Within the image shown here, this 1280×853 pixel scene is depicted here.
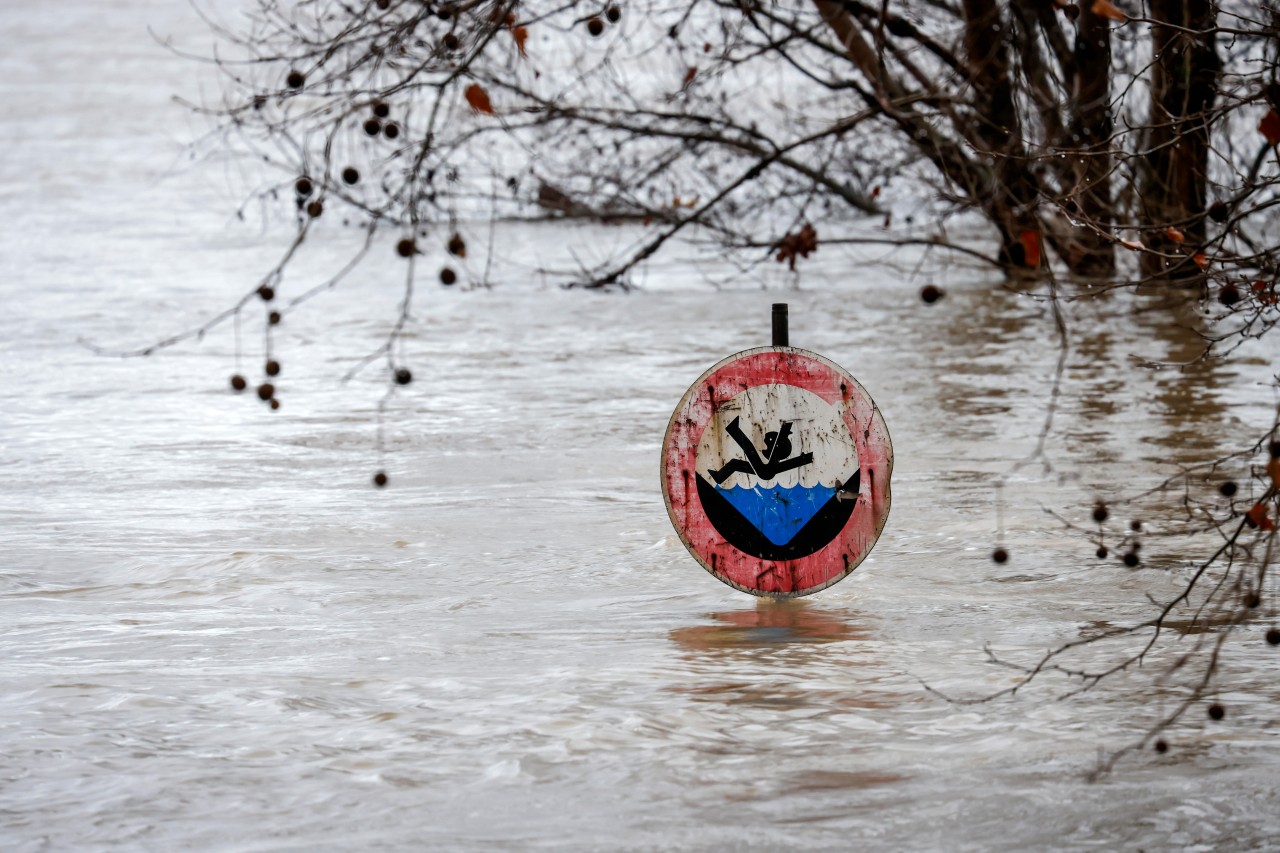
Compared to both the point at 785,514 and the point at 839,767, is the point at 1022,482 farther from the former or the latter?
the point at 839,767

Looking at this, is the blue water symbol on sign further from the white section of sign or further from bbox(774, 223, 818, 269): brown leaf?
bbox(774, 223, 818, 269): brown leaf

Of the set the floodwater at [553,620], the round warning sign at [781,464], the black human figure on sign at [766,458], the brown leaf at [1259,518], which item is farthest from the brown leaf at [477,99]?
the brown leaf at [1259,518]

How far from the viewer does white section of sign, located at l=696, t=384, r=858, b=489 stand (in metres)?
4.86

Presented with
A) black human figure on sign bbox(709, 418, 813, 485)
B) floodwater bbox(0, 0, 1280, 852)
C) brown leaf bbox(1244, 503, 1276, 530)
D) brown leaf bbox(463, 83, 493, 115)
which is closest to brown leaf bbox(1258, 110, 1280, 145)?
brown leaf bbox(1244, 503, 1276, 530)

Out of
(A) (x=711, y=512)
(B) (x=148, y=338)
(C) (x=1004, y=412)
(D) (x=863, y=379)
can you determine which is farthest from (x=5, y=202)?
(A) (x=711, y=512)

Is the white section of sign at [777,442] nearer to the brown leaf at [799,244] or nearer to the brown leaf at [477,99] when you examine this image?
the brown leaf at [477,99]

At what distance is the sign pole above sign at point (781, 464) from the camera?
16.0ft

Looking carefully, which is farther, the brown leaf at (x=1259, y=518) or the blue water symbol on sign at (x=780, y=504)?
the blue water symbol on sign at (x=780, y=504)

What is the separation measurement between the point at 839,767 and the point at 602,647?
111 cm

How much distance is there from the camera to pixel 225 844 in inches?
140

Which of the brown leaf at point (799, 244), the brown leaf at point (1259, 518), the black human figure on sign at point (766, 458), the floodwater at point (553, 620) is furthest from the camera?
the brown leaf at point (799, 244)

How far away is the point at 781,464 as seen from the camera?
4.86m

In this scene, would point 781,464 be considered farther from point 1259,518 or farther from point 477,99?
point 1259,518

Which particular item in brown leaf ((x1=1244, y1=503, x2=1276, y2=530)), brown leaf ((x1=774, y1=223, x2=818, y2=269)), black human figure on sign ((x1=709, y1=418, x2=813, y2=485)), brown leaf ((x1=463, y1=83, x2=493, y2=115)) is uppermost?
brown leaf ((x1=774, y1=223, x2=818, y2=269))
